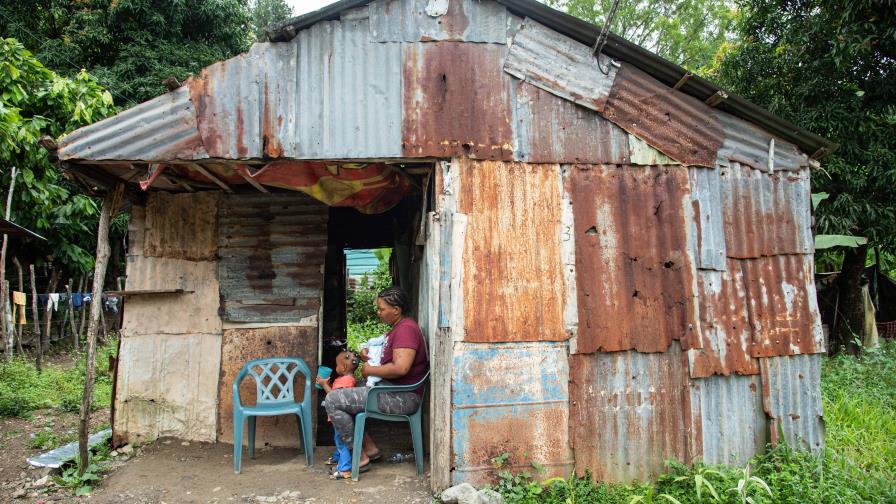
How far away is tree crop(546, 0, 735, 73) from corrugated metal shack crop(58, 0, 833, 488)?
61.7 ft

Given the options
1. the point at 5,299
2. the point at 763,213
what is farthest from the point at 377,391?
the point at 5,299

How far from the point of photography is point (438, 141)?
452 cm

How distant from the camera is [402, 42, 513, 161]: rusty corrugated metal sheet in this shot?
178 inches

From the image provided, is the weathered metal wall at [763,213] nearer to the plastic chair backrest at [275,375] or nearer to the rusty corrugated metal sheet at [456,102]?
the rusty corrugated metal sheet at [456,102]

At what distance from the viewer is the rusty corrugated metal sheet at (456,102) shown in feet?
14.8

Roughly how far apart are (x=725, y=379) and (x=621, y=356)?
34.3 inches

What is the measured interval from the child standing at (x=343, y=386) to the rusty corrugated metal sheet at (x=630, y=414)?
1888 millimetres

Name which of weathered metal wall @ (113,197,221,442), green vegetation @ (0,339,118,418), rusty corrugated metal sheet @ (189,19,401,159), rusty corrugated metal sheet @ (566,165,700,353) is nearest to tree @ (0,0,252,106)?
green vegetation @ (0,339,118,418)

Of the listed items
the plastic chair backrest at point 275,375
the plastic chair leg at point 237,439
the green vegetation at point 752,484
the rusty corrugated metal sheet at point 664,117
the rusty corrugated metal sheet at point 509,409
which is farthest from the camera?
the plastic chair backrest at point 275,375

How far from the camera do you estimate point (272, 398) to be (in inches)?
212

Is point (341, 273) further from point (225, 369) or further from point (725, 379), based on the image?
point (725, 379)

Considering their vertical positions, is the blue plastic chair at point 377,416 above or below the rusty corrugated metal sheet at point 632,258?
below

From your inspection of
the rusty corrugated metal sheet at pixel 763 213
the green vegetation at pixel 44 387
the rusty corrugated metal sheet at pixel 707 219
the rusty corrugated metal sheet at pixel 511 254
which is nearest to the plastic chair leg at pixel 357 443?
the rusty corrugated metal sheet at pixel 511 254

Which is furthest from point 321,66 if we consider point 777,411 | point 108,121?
point 777,411
